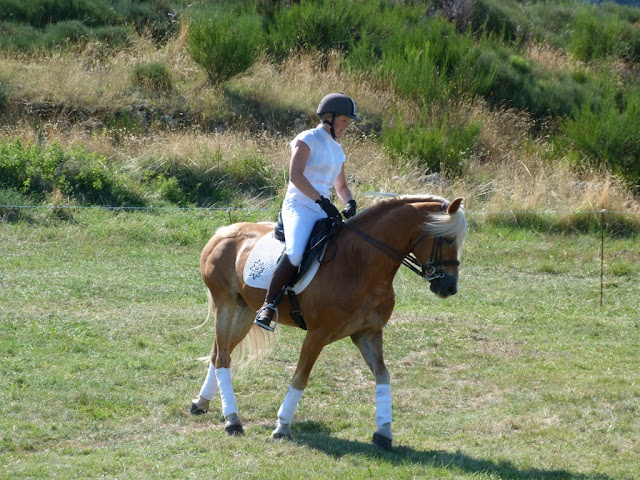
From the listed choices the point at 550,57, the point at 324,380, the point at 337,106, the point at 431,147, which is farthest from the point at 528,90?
the point at 337,106

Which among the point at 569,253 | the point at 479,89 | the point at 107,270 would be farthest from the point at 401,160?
the point at 107,270

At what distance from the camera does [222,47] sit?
20062mm

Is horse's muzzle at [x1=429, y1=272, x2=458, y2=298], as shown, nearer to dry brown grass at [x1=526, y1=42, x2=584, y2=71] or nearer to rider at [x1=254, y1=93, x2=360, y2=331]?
rider at [x1=254, y1=93, x2=360, y2=331]

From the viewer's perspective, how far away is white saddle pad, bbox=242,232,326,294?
6109 mm

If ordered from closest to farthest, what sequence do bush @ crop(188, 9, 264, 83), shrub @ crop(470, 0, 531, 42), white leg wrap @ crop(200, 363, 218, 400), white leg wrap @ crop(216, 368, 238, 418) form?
1. white leg wrap @ crop(216, 368, 238, 418)
2. white leg wrap @ crop(200, 363, 218, 400)
3. bush @ crop(188, 9, 264, 83)
4. shrub @ crop(470, 0, 531, 42)

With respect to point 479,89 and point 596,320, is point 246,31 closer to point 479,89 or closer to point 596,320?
point 479,89

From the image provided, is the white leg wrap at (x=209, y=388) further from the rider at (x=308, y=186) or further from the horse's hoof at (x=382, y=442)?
the horse's hoof at (x=382, y=442)

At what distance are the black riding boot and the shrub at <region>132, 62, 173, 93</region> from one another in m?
15.0

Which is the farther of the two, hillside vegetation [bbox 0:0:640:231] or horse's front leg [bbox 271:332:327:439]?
hillside vegetation [bbox 0:0:640:231]

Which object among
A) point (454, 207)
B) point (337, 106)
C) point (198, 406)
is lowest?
point (198, 406)

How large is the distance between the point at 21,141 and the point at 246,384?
11.0 m

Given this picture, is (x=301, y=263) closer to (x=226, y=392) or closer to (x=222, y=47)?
(x=226, y=392)

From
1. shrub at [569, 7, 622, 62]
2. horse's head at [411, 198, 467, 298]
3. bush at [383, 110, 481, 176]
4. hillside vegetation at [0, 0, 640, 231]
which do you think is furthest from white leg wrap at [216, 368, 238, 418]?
shrub at [569, 7, 622, 62]

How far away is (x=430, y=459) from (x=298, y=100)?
15.7 metres
